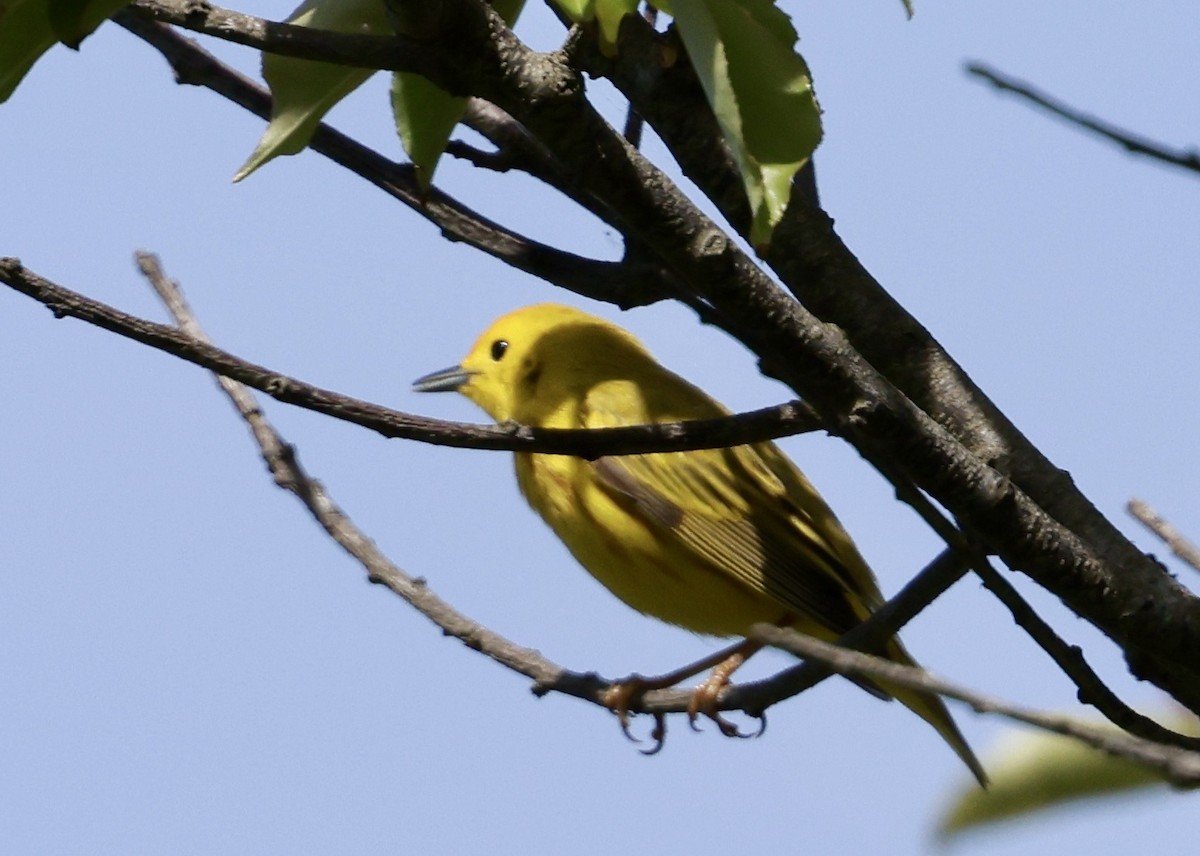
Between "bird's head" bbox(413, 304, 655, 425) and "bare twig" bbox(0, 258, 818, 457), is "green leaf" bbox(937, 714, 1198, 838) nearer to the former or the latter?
"bare twig" bbox(0, 258, 818, 457)

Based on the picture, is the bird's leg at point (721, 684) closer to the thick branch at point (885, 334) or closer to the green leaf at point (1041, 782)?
the thick branch at point (885, 334)

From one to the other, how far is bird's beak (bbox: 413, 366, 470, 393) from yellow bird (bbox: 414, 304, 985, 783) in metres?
0.71

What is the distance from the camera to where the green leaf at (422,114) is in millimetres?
2174

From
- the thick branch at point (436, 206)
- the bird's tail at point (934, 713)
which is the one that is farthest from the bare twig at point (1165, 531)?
the bird's tail at point (934, 713)

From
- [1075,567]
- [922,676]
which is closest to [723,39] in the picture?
[922,676]

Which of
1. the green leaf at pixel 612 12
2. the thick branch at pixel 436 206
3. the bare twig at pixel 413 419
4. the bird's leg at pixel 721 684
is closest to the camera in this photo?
the green leaf at pixel 612 12

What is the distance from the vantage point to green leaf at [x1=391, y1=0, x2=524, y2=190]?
2174mm

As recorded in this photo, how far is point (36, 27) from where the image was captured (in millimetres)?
1584

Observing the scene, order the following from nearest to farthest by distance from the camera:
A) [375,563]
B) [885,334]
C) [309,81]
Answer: [309,81] → [885,334] → [375,563]

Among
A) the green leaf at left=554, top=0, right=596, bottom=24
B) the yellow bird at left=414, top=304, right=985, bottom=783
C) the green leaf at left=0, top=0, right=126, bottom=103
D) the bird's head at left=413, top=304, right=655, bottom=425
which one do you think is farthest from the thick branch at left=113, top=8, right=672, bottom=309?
the bird's head at left=413, top=304, right=655, bottom=425

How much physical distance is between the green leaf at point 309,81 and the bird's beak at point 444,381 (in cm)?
367

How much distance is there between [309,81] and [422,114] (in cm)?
28

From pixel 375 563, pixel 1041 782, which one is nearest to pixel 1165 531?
pixel 1041 782

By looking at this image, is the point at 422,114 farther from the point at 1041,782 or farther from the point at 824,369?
the point at 1041,782
